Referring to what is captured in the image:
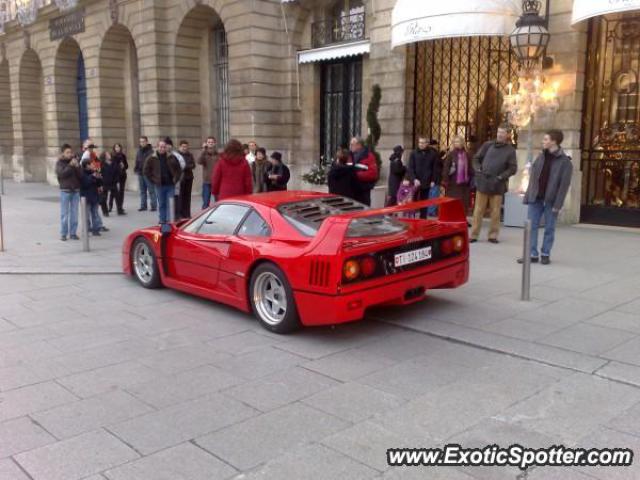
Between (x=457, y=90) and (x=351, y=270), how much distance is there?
37.3 feet

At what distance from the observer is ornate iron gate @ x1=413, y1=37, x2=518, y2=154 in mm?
14922

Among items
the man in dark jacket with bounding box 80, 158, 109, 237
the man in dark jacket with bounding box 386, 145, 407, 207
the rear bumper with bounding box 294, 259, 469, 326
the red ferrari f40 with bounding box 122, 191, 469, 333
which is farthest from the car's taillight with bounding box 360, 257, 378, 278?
the man in dark jacket with bounding box 80, 158, 109, 237

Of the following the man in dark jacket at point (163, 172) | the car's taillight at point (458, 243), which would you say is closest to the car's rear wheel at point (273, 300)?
the car's taillight at point (458, 243)

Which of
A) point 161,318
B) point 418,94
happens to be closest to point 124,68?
point 418,94

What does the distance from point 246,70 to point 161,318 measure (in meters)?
12.9

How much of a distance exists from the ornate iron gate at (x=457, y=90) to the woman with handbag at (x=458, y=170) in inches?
155

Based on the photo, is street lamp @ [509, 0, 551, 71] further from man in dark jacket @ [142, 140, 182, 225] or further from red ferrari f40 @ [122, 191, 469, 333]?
man in dark jacket @ [142, 140, 182, 225]

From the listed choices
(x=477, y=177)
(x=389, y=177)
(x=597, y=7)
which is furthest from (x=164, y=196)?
(x=597, y=7)

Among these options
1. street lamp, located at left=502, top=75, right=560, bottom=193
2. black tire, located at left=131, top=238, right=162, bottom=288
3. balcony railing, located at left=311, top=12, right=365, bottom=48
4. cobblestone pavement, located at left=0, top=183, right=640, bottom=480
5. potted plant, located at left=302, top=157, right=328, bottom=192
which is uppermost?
balcony railing, located at left=311, top=12, right=365, bottom=48

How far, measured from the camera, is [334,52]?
1681 centimetres

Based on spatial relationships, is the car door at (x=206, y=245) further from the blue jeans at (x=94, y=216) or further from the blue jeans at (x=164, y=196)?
the blue jeans at (x=164, y=196)

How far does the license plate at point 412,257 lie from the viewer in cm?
581

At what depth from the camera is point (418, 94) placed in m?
15.6

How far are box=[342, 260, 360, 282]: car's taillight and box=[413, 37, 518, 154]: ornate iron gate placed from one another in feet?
34.4
